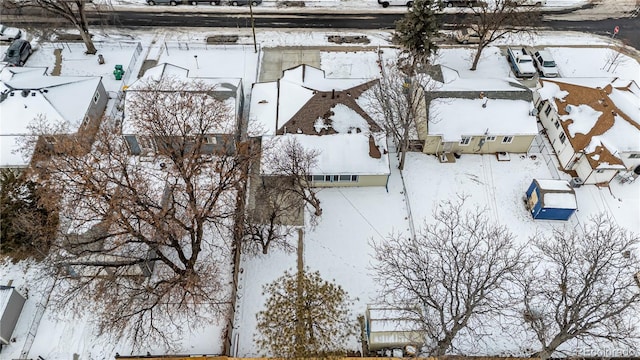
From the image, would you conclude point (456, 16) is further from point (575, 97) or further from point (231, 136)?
point (231, 136)

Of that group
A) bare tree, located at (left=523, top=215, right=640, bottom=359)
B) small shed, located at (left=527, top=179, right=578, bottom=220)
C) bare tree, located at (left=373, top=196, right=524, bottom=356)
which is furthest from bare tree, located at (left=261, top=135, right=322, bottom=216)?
small shed, located at (left=527, top=179, right=578, bottom=220)

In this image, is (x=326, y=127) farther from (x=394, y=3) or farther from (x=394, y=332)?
(x=394, y=3)

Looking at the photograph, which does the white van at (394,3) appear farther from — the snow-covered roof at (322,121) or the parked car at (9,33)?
the parked car at (9,33)

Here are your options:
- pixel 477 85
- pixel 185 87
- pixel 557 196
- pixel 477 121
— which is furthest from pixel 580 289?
pixel 185 87

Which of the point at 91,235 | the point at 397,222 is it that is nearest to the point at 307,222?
the point at 397,222

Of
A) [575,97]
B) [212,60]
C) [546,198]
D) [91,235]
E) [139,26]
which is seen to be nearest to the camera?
[91,235]

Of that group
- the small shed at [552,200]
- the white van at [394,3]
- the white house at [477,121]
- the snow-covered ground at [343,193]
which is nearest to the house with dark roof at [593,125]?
the snow-covered ground at [343,193]
